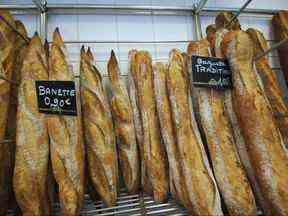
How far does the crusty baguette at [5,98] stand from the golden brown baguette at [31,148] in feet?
0.18

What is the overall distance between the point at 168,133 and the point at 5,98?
681 millimetres

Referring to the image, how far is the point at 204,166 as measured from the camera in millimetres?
877

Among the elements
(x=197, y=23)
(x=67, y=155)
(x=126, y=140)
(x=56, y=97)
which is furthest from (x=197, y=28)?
(x=67, y=155)

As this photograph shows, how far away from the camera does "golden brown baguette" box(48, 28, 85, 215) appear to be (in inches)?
33.4

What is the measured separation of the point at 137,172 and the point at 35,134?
17.8 inches

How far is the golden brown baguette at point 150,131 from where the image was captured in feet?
3.22

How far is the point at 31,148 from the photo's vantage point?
0.89 meters

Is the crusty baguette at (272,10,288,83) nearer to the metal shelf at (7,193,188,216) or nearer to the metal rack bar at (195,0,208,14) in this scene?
the metal rack bar at (195,0,208,14)

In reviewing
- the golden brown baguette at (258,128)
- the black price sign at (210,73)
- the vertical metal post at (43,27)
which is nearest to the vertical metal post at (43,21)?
the vertical metal post at (43,27)

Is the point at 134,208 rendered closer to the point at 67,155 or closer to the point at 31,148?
the point at 67,155

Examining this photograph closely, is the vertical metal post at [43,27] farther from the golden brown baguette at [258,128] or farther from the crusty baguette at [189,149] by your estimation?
the golden brown baguette at [258,128]

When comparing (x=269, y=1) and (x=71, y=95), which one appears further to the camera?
(x=269, y=1)

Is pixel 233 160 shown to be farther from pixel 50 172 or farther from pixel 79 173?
pixel 50 172

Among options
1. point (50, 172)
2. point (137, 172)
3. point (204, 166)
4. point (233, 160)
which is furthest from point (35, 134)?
point (233, 160)
